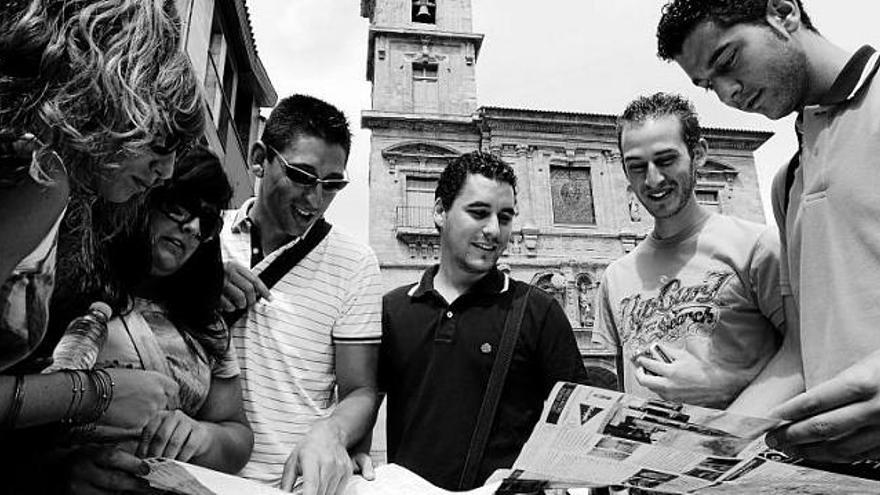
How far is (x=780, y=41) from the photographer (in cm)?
160

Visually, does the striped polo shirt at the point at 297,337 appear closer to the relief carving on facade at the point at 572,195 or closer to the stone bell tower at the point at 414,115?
the stone bell tower at the point at 414,115

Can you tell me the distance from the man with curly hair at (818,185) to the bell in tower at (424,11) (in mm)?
17565

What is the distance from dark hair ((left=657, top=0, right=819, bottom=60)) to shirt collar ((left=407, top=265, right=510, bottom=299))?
3.63 ft

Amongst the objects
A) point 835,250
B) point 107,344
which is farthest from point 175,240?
point 835,250

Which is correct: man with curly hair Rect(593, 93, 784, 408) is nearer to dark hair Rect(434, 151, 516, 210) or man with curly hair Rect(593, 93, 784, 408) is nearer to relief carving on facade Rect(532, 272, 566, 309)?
dark hair Rect(434, 151, 516, 210)

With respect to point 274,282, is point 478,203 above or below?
above

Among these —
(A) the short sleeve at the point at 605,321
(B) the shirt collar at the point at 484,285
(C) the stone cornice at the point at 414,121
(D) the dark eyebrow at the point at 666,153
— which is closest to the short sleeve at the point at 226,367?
(B) the shirt collar at the point at 484,285

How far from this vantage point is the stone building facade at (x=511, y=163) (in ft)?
49.7

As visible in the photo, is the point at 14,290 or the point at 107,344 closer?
the point at 14,290

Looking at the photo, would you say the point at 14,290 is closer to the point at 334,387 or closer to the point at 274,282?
the point at 274,282

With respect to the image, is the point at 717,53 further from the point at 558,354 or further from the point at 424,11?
the point at 424,11

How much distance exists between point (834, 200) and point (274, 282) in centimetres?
171

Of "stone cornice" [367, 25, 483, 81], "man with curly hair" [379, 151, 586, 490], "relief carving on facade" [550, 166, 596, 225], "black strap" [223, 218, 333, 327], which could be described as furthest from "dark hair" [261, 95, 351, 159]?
"stone cornice" [367, 25, 483, 81]

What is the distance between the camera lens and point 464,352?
7.47ft
